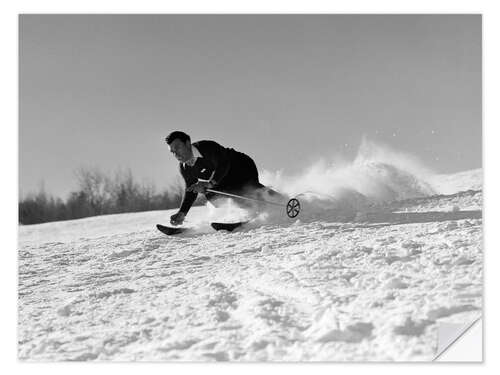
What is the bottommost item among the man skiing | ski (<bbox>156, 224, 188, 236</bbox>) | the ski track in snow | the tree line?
the ski track in snow

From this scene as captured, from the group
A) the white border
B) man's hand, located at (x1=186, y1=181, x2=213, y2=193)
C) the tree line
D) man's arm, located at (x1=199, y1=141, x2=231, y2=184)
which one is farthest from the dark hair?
the white border

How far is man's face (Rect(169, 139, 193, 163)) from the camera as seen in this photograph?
3932 mm

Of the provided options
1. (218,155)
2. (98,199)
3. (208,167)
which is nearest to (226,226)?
(208,167)

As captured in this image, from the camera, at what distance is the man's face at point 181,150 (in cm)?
393

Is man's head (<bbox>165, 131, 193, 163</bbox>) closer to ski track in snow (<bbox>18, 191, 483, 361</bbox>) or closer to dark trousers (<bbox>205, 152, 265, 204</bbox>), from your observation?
dark trousers (<bbox>205, 152, 265, 204</bbox>)

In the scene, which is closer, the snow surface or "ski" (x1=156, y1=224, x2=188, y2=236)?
the snow surface

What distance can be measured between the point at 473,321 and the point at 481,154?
40.2 inches

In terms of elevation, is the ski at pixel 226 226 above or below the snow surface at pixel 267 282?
above

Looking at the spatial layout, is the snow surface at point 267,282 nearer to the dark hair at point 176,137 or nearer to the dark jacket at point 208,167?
the dark jacket at point 208,167

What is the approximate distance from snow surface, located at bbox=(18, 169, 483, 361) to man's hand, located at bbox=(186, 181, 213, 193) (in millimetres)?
135

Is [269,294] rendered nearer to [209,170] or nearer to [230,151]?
[230,151]
